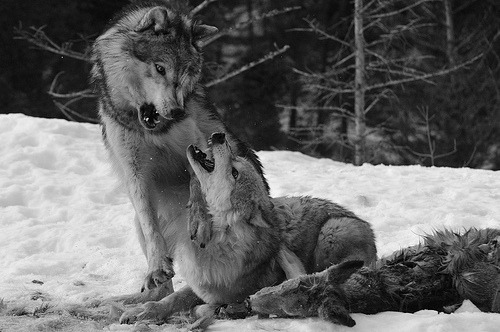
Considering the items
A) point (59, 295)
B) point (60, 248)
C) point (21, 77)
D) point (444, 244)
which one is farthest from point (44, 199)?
point (21, 77)

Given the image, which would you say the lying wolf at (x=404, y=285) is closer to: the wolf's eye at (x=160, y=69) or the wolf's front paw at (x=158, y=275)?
the wolf's front paw at (x=158, y=275)

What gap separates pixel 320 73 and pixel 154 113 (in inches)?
535

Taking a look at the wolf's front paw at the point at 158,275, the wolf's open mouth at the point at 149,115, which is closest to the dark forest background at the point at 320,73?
the wolf's open mouth at the point at 149,115

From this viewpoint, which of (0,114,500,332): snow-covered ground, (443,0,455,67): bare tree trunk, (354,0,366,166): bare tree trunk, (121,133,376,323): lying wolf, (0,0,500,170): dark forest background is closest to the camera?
(121,133,376,323): lying wolf

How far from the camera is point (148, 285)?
17.9ft

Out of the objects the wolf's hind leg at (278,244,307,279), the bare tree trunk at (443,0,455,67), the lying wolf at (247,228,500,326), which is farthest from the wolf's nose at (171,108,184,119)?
the bare tree trunk at (443,0,455,67)

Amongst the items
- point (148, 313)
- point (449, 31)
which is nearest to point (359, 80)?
point (449, 31)

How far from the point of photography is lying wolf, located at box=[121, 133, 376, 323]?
213 inches

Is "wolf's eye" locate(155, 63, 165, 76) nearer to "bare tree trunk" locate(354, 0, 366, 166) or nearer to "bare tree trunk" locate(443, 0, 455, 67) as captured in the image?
"bare tree trunk" locate(354, 0, 366, 166)

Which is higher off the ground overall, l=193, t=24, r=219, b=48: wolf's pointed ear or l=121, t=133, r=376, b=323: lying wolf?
l=193, t=24, r=219, b=48: wolf's pointed ear

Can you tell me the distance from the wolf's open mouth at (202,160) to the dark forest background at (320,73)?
42.1 feet

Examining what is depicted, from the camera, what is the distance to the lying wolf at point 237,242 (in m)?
5.40

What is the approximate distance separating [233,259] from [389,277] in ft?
3.86

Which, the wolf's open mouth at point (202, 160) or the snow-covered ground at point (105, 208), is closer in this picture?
the wolf's open mouth at point (202, 160)
